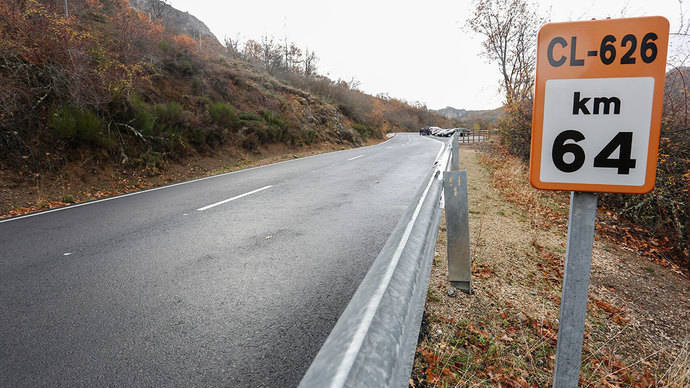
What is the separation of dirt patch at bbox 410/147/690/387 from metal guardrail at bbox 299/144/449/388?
134cm

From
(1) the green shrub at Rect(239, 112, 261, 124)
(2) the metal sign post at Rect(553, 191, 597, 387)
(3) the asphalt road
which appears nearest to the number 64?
(2) the metal sign post at Rect(553, 191, 597, 387)

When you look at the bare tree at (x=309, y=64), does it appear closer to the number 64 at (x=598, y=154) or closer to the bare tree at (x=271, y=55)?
the bare tree at (x=271, y=55)

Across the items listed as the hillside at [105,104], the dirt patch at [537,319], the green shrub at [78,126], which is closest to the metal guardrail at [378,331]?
the dirt patch at [537,319]

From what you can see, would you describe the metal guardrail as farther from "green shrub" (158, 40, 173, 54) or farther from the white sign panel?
"green shrub" (158, 40, 173, 54)

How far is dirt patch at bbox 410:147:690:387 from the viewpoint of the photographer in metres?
2.27

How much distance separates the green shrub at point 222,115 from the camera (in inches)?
595

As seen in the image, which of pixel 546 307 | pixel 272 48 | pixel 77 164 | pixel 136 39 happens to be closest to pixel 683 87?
pixel 546 307

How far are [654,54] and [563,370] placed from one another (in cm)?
131

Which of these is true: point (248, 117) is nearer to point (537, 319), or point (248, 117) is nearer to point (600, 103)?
point (537, 319)

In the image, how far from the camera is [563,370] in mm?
1500

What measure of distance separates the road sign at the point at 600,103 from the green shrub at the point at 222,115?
1502 cm

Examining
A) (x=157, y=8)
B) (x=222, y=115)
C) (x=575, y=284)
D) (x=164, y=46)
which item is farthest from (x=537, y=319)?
(x=157, y=8)

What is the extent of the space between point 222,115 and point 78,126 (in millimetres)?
6776

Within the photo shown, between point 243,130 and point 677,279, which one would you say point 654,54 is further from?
point 243,130
